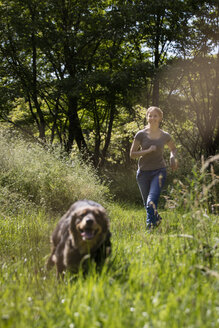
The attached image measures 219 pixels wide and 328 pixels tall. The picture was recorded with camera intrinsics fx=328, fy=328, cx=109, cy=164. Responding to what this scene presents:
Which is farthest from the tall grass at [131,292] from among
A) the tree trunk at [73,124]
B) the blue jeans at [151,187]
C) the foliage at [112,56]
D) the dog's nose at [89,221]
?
the tree trunk at [73,124]

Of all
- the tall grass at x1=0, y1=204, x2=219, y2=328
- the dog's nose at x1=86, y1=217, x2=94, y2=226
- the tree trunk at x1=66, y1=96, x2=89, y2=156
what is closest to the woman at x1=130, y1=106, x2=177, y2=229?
the tall grass at x1=0, y1=204, x2=219, y2=328

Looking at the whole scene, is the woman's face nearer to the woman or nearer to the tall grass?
the woman

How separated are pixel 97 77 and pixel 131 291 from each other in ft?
35.4

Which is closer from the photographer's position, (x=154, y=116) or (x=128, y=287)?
(x=128, y=287)

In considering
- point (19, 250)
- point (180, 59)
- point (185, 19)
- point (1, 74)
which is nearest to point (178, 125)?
point (180, 59)

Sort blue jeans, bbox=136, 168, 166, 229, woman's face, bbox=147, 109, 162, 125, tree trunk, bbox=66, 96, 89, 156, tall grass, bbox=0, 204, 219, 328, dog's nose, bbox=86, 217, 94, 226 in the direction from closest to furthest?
tall grass, bbox=0, 204, 219, 328 → dog's nose, bbox=86, 217, 94, 226 → blue jeans, bbox=136, 168, 166, 229 → woman's face, bbox=147, 109, 162, 125 → tree trunk, bbox=66, 96, 89, 156

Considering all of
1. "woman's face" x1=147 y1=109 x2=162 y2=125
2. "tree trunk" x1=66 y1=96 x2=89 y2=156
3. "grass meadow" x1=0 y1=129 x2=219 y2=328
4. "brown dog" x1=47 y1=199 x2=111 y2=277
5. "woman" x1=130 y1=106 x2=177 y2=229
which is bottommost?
"grass meadow" x1=0 y1=129 x2=219 y2=328

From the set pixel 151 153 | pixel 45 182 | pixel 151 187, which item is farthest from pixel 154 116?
pixel 45 182

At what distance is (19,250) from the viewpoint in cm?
409

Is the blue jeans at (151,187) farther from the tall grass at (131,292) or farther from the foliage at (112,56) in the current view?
the foliage at (112,56)

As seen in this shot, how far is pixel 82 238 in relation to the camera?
2.87m

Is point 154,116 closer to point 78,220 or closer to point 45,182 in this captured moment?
point 78,220

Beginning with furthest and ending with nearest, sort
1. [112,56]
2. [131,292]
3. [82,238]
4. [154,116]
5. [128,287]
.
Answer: [112,56] → [154,116] → [82,238] → [128,287] → [131,292]

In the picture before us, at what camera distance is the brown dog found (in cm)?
279
